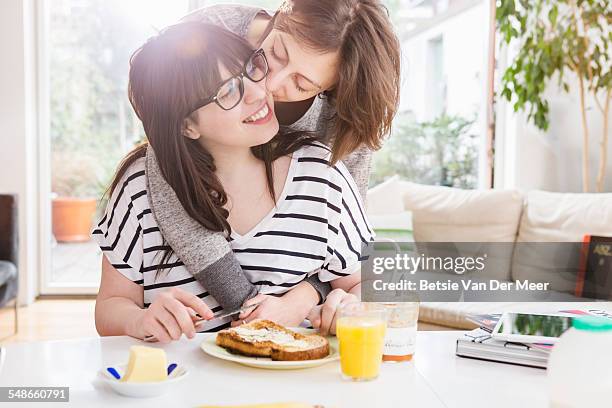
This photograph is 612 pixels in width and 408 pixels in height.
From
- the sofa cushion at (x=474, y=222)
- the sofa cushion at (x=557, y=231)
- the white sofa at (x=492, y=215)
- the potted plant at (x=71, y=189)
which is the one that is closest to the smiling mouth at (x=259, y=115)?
the white sofa at (x=492, y=215)

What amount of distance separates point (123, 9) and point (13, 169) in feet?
4.03

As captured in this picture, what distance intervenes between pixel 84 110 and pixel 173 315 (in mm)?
3983

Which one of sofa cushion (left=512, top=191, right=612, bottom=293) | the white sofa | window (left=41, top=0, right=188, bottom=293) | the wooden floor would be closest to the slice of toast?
the white sofa

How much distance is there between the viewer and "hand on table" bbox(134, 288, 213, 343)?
1.07 metres

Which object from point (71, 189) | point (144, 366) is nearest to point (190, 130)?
point (144, 366)

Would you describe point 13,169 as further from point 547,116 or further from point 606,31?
point 606,31

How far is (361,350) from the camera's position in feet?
3.15

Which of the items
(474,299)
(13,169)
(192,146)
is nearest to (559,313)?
(192,146)

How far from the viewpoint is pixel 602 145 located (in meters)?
3.97

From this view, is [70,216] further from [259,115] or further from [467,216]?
[259,115]

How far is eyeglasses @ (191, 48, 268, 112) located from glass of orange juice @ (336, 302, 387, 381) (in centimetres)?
46

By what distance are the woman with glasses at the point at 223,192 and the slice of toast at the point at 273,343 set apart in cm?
11

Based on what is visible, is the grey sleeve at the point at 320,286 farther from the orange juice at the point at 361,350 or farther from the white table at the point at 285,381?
the orange juice at the point at 361,350

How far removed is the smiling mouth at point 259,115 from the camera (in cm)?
129
